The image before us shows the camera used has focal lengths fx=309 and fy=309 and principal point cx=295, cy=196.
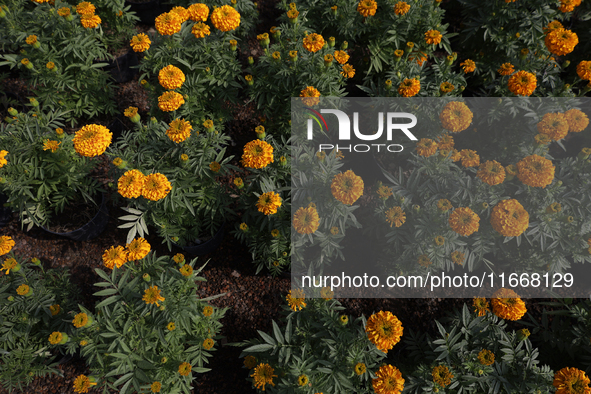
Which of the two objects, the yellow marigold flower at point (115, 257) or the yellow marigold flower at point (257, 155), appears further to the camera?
the yellow marigold flower at point (257, 155)

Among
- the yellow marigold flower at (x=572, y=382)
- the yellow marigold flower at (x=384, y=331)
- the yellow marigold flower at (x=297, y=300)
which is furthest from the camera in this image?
the yellow marigold flower at (x=297, y=300)

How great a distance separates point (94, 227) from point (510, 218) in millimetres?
4225

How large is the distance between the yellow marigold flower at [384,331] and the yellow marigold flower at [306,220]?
0.80m

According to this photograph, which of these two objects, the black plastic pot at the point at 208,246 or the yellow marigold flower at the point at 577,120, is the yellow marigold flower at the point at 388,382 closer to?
the black plastic pot at the point at 208,246

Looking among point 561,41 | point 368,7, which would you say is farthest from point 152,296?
point 561,41

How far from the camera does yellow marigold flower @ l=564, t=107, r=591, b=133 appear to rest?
2.67 m

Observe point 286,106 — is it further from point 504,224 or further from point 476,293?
point 476,293

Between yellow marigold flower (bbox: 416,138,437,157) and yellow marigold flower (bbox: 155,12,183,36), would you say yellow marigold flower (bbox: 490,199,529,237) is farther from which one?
yellow marigold flower (bbox: 155,12,183,36)

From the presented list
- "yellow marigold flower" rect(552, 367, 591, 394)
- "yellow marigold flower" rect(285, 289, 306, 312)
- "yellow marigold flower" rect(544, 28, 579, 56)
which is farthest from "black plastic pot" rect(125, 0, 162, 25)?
"yellow marigold flower" rect(552, 367, 591, 394)

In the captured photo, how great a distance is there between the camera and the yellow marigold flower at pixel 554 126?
2.60 m

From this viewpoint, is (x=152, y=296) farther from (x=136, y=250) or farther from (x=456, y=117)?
(x=456, y=117)

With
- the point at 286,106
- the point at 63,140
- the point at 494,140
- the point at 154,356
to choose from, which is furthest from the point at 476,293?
the point at 63,140

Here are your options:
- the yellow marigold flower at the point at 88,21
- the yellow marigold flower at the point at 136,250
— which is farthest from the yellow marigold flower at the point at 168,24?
the yellow marigold flower at the point at 136,250

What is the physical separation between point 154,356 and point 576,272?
14.1 feet
